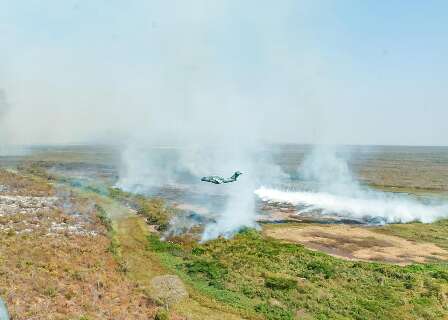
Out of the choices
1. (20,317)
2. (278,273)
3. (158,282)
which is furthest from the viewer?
(278,273)

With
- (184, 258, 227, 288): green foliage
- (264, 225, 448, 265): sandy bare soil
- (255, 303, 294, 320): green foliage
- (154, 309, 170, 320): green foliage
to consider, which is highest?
(154, 309, 170, 320): green foliage

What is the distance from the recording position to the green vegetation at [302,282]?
1286 inches

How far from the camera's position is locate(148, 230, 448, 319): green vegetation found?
3266 cm

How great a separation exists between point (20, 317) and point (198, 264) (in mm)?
19559

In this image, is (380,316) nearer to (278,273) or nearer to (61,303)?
(278,273)

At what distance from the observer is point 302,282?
37.5 metres

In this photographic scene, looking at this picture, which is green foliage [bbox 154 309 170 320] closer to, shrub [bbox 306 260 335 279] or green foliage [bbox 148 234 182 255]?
green foliage [bbox 148 234 182 255]

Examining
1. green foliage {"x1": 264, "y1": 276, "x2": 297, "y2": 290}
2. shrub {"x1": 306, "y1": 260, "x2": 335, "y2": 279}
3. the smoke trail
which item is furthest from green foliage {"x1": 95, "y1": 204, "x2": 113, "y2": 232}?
the smoke trail

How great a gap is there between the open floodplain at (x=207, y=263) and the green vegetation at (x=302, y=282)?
0.40ft

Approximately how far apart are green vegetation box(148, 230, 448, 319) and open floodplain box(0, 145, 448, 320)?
0.12 metres

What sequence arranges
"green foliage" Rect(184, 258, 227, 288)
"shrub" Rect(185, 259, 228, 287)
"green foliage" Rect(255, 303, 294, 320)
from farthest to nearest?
"shrub" Rect(185, 259, 228, 287)
"green foliage" Rect(184, 258, 227, 288)
"green foliage" Rect(255, 303, 294, 320)

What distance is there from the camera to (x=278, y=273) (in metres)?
40.3

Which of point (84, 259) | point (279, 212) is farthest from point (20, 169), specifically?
point (84, 259)

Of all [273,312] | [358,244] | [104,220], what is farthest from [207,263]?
[358,244]
